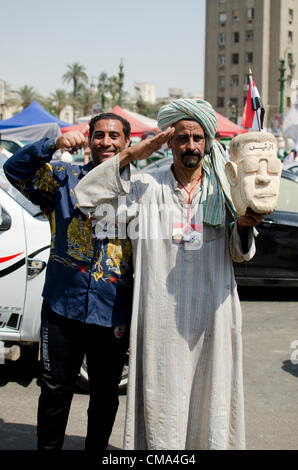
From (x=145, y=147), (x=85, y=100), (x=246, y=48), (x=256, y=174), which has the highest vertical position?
(x=145, y=147)

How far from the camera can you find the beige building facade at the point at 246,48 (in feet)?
219

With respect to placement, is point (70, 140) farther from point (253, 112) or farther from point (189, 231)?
point (253, 112)

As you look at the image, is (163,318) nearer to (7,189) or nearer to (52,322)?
(52,322)

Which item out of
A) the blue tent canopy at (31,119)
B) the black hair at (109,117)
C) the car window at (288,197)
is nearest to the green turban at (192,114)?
the black hair at (109,117)

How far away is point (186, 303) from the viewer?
8.36 feet

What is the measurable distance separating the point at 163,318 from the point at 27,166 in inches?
38.3

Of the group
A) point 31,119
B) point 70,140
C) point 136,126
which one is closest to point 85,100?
point 31,119

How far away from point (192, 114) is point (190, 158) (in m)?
0.20

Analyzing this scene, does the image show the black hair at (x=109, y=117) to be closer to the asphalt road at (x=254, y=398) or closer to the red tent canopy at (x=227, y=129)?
the asphalt road at (x=254, y=398)

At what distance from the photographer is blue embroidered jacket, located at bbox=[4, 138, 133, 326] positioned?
265 centimetres

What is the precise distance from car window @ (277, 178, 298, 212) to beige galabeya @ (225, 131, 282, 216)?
505 centimetres

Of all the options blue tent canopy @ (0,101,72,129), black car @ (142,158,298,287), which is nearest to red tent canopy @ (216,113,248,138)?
blue tent canopy @ (0,101,72,129)

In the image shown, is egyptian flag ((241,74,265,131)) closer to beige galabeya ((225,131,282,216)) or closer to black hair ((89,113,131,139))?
beige galabeya ((225,131,282,216))

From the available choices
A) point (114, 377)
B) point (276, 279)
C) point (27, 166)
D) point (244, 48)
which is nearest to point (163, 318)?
point (114, 377)
